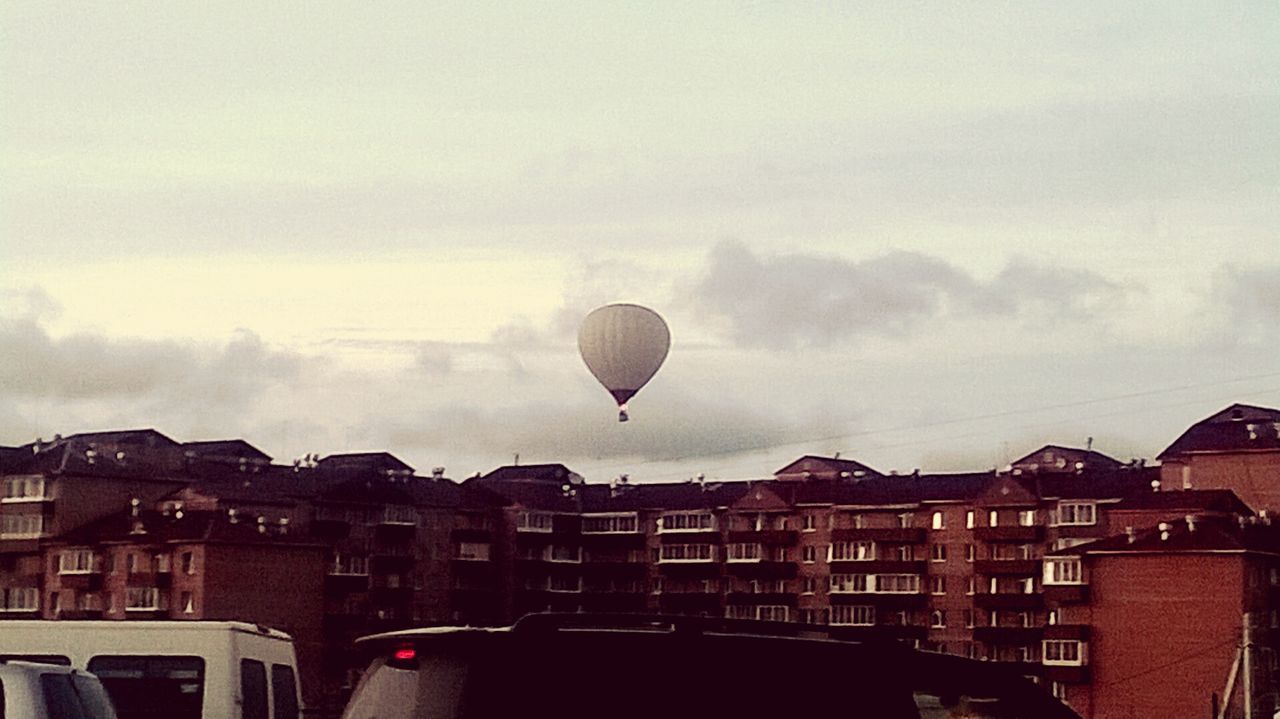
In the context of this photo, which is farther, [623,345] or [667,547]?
[667,547]

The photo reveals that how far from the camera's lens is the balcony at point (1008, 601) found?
493 feet

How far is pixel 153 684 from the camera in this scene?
74.2 ft

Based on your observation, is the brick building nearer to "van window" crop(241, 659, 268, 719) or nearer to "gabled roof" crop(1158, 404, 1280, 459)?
"gabled roof" crop(1158, 404, 1280, 459)

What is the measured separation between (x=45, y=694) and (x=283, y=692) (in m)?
9.38

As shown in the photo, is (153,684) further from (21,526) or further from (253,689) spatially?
(21,526)

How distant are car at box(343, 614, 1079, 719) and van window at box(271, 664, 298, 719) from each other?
14804mm

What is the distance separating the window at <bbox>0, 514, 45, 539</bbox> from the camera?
493ft

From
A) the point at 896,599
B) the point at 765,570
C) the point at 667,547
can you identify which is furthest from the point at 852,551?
the point at 667,547

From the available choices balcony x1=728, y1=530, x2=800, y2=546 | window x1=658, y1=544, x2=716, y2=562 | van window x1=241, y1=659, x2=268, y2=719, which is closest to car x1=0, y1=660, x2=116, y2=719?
van window x1=241, y1=659, x2=268, y2=719

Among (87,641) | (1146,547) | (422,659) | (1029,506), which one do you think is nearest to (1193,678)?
(1146,547)

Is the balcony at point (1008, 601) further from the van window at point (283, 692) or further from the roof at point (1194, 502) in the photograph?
the van window at point (283, 692)

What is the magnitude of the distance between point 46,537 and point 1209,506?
2982 inches

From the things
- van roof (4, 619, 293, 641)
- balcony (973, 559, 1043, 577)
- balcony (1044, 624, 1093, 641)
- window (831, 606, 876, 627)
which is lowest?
van roof (4, 619, 293, 641)

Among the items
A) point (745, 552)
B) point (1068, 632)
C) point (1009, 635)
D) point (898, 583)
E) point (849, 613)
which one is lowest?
point (1068, 632)
